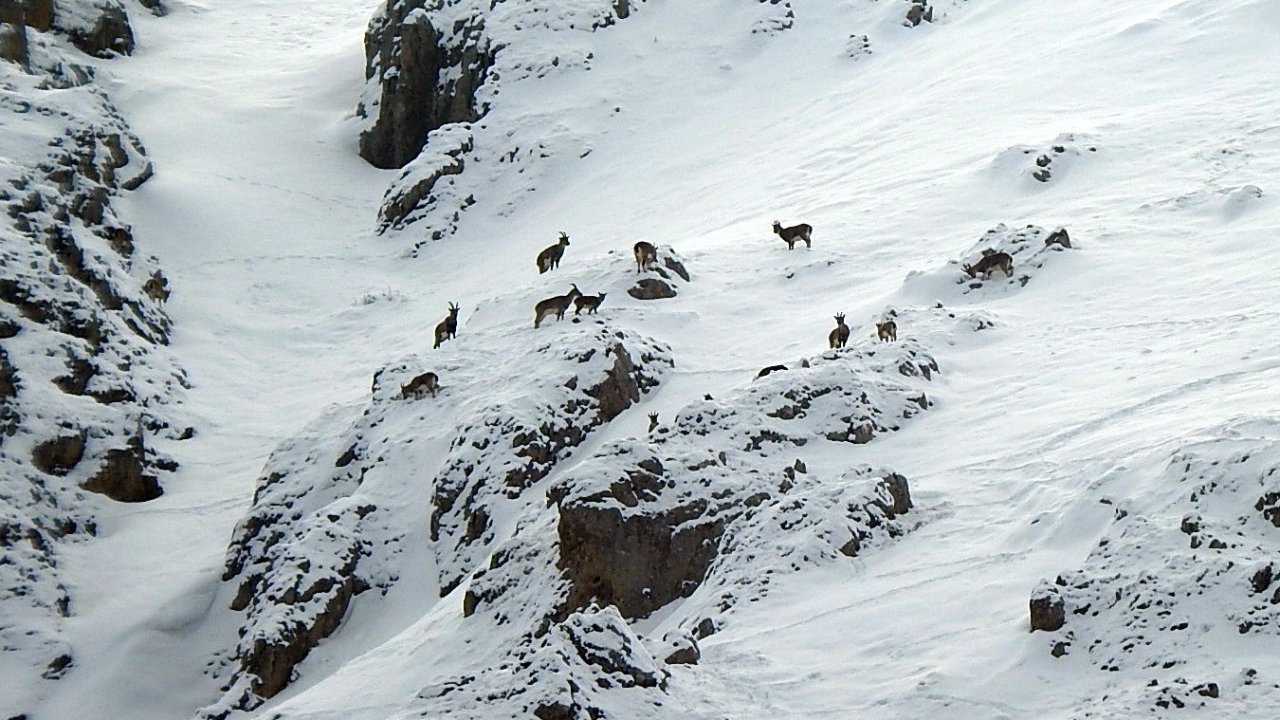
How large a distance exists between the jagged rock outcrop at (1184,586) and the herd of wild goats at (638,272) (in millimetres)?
6062

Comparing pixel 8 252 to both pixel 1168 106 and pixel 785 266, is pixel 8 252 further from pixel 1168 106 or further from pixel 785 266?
pixel 1168 106

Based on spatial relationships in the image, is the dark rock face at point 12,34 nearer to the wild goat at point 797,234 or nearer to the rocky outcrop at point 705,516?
the wild goat at point 797,234

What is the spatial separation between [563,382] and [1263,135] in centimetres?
1145

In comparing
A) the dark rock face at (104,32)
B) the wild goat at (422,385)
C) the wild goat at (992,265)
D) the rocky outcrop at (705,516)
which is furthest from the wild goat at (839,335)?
the dark rock face at (104,32)

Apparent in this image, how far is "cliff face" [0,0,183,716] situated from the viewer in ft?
63.2

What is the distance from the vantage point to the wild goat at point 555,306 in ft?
61.6

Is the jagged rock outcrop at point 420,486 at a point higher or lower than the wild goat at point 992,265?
lower

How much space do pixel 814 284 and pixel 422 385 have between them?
5912mm

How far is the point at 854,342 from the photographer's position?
15.8m

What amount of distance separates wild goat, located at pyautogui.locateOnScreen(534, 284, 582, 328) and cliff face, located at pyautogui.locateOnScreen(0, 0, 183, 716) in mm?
7506

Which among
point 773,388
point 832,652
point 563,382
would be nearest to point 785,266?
point 563,382

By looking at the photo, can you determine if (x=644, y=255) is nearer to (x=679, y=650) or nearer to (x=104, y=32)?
(x=679, y=650)

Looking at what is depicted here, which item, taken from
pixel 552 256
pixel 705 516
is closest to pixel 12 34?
pixel 552 256

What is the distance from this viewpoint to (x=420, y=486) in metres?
16.8
